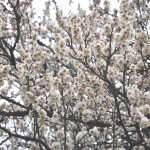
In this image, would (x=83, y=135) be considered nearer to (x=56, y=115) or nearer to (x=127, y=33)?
(x=56, y=115)

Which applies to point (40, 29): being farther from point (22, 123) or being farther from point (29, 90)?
point (29, 90)

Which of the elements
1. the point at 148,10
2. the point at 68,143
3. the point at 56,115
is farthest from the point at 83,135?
the point at 148,10

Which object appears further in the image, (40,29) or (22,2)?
(40,29)

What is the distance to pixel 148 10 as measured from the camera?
821 centimetres

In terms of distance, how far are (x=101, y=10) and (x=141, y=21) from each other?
0.91m

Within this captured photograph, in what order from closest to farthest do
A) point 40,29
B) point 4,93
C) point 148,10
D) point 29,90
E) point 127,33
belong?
1. point 127,33
2. point 29,90
3. point 4,93
4. point 148,10
5. point 40,29

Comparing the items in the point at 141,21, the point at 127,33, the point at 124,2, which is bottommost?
the point at 127,33

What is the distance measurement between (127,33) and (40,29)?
444cm

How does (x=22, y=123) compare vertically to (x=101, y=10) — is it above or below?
below

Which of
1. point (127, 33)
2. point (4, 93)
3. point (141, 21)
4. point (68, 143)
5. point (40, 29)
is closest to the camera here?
point (127, 33)

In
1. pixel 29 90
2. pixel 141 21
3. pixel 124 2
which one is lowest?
pixel 29 90

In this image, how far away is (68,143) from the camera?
621cm

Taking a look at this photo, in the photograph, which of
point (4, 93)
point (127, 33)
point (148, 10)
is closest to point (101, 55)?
point (127, 33)

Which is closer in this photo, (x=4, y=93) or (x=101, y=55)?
(x=101, y=55)
